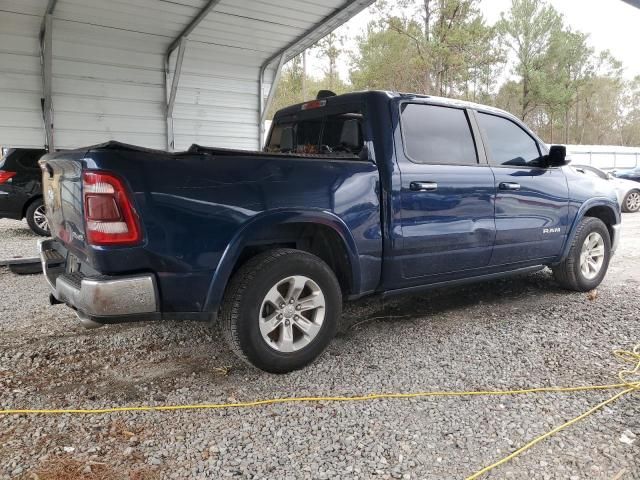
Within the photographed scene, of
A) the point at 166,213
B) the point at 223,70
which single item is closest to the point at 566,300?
the point at 166,213

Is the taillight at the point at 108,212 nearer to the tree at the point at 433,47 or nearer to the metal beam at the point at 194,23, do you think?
the metal beam at the point at 194,23

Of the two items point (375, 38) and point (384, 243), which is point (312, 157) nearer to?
point (384, 243)

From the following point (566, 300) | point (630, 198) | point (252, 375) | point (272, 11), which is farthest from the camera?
point (630, 198)

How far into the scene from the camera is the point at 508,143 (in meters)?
4.32

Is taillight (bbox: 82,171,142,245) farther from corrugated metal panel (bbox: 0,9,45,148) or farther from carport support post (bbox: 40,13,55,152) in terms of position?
corrugated metal panel (bbox: 0,9,45,148)

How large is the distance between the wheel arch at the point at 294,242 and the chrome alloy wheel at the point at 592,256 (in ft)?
9.79

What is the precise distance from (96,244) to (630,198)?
1488 centimetres

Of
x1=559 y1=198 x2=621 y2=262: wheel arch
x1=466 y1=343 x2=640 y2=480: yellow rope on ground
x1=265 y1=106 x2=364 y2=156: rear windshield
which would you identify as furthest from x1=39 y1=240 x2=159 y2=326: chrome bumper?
x1=559 y1=198 x2=621 y2=262: wheel arch

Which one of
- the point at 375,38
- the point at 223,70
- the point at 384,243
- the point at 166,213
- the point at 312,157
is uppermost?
the point at 375,38

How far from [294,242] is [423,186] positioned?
1047 mm

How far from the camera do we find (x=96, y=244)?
98.8 inches

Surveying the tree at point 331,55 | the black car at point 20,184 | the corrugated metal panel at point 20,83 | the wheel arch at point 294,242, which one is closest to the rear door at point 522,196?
the wheel arch at point 294,242

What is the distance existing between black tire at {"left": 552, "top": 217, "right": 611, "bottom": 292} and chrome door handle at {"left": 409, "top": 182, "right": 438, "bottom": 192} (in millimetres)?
2135

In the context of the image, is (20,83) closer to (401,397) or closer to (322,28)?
(322,28)
